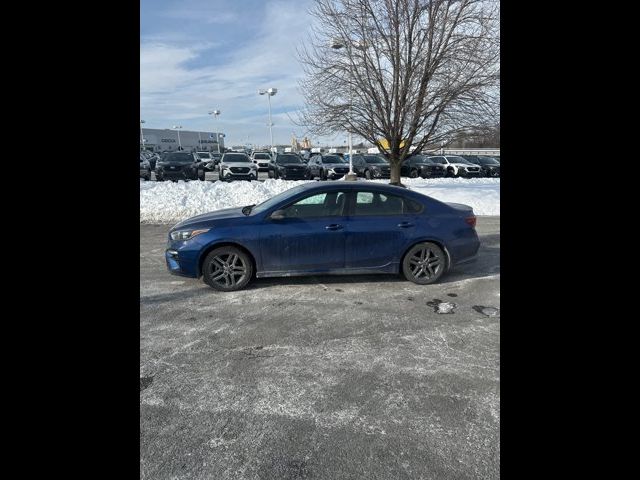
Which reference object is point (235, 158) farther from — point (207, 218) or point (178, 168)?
point (207, 218)

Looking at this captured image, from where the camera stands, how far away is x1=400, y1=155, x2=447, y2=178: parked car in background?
25.5m

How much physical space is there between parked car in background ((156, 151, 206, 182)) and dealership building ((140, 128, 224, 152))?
149ft

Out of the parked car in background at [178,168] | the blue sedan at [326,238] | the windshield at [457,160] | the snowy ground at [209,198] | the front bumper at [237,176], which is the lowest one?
the blue sedan at [326,238]

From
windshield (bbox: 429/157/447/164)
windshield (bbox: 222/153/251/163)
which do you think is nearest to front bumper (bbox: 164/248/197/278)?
windshield (bbox: 222/153/251/163)

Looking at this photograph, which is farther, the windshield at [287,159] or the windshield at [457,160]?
the windshield at [457,160]

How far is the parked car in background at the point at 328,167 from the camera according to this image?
22.6m

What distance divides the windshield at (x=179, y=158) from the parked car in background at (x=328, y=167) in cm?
754

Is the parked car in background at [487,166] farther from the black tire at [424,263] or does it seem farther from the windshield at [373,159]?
A: the black tire at [424,263]

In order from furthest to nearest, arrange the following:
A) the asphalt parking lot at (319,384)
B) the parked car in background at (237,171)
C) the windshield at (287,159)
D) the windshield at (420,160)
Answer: the windshield at (420,160) < the windshield at (287,159) < the parked car in background at (237,171) < the asphalt parking lot at (319,384)

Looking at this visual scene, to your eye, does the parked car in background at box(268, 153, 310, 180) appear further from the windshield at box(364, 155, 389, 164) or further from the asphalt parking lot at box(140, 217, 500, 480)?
the asphalt parking lot at box(140, 217, 500, 480)

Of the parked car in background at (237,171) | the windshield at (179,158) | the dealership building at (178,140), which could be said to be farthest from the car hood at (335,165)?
the dealership building at (178,140)
